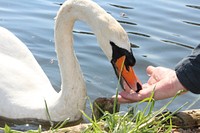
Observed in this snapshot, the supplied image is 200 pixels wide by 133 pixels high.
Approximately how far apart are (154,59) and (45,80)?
6.56 feet

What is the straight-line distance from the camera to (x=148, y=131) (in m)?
3.45

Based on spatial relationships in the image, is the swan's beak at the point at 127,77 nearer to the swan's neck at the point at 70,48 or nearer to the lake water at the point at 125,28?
the swan's neck at the point at 70,48

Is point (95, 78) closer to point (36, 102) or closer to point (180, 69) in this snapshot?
point (36, 102)

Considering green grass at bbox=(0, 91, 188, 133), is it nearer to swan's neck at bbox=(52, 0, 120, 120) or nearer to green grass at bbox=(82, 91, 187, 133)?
green grass at bbox=(82, 91, 187, 133)

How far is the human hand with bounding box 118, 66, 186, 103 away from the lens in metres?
3.98

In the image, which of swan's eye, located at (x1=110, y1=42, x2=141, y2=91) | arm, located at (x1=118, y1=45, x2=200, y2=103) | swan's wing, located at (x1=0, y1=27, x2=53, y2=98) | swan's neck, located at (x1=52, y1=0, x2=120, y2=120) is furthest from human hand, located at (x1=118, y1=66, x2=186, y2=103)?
swan's wing, located at (x1=0, y1=27, x2=53, y2=98)

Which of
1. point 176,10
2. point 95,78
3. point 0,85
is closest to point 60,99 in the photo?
point 0,85

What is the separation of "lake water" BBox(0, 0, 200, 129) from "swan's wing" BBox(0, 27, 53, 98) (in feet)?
1.31

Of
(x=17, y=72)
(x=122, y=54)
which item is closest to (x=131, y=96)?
(x=122, y=54)

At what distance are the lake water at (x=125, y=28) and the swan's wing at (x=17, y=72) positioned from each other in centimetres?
40

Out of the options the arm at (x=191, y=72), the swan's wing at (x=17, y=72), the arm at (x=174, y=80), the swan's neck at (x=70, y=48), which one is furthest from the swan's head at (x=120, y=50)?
the swan's wing at (x=17, y=72)

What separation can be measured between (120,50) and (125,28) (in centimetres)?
412

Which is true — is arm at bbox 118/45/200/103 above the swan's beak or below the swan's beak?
above

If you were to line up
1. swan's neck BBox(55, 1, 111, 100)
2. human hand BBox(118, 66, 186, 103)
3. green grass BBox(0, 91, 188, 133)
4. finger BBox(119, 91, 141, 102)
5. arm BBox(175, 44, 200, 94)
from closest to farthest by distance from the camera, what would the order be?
1. green grass BBox(0, 91, 188, 133)
2. arm BBox(175, 44, 200, 94)
3. human hand BBox(118, 66, 186, 103)
4. finger BBox(119, 91, 141, 102)
5. swan's neck BBox(55, 1, 111, 100)
